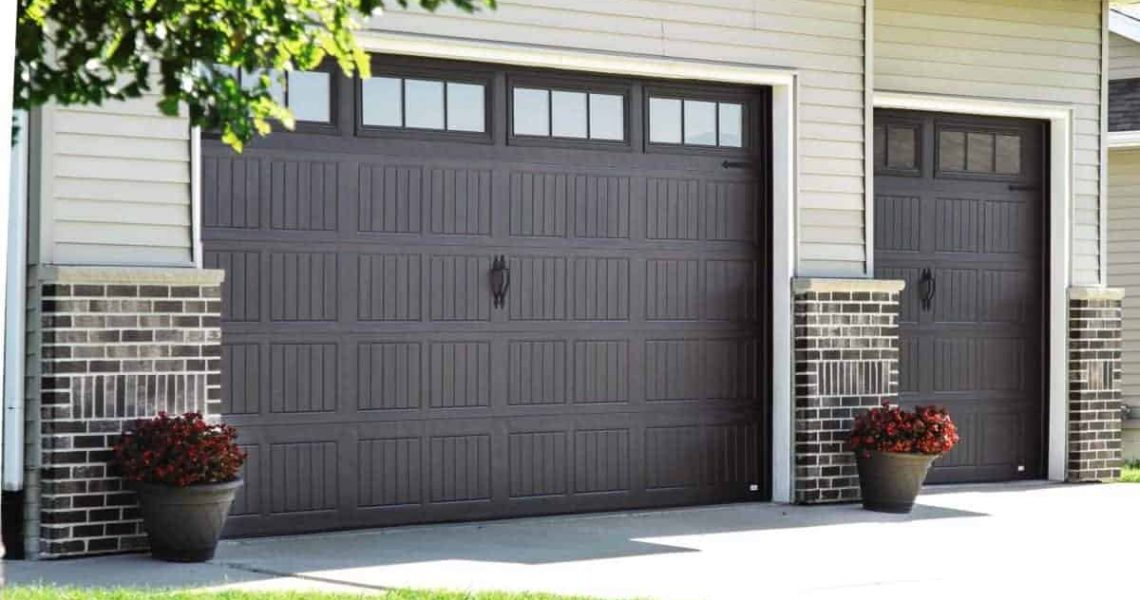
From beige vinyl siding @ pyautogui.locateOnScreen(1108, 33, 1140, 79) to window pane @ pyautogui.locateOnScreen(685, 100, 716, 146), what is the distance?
381 inches

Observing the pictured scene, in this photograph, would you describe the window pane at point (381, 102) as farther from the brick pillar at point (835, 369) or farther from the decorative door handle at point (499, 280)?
the brick pillar at point (835, 369)

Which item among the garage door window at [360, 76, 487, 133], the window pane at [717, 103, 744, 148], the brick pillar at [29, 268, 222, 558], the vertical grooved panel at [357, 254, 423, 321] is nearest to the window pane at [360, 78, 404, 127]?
the garage door window at [360, 76, 487, 133]

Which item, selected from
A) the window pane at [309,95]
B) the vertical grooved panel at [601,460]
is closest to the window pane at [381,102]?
the window pane at [309,95]

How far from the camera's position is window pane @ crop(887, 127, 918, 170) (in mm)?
14156

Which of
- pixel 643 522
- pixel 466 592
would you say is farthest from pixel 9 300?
pixel 643 522

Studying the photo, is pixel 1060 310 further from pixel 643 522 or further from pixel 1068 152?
pixel 643 522

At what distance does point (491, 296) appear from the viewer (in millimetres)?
11742

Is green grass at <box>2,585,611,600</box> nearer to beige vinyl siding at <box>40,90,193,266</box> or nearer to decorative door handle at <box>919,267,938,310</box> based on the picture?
beige vinyl siding at <box>40,90,193,266</box>

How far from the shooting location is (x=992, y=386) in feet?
48.4

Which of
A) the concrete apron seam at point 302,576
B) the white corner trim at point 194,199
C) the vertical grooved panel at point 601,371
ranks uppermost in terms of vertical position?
the white corner trim at point 194,199

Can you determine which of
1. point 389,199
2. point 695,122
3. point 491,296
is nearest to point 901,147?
point 695,122

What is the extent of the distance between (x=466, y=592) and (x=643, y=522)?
3.62 m

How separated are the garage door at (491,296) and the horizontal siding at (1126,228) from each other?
8049 millimetres

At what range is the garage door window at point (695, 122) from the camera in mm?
12562
